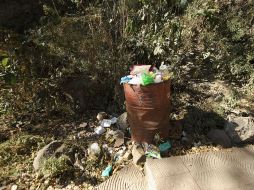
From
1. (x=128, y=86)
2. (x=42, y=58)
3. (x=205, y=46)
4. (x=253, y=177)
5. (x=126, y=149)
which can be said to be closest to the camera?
(x=253, y=177)

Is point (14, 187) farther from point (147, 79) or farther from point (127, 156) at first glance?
point (147, 79)

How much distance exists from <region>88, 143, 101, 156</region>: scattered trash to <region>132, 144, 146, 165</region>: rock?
0.44 m

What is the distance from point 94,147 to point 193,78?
7.15ft

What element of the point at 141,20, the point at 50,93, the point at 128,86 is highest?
the point at 141,20

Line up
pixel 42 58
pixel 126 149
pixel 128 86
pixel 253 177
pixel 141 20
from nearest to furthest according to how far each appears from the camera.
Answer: pixel 253 177
pixel 128 86
pixel 126 149
pixel 42 58
pixel 141 20

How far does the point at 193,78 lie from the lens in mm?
5641

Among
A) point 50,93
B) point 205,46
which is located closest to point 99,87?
point 50,93

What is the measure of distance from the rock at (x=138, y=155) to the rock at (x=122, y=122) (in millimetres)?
479

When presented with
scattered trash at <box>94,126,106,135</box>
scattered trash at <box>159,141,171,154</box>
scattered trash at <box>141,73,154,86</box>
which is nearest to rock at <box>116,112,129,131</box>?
scattered trash at <box>94,126,106,135</box>

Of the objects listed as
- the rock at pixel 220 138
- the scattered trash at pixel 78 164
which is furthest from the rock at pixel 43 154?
the rock at pixel 220 138

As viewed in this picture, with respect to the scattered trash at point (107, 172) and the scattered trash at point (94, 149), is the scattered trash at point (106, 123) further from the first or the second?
the scattered trash at point (107, 172)

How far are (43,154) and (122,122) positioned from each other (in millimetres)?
1120

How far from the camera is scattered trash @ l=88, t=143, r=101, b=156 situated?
14.1 feet

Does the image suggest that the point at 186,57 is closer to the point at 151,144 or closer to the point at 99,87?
the point at 99,87
